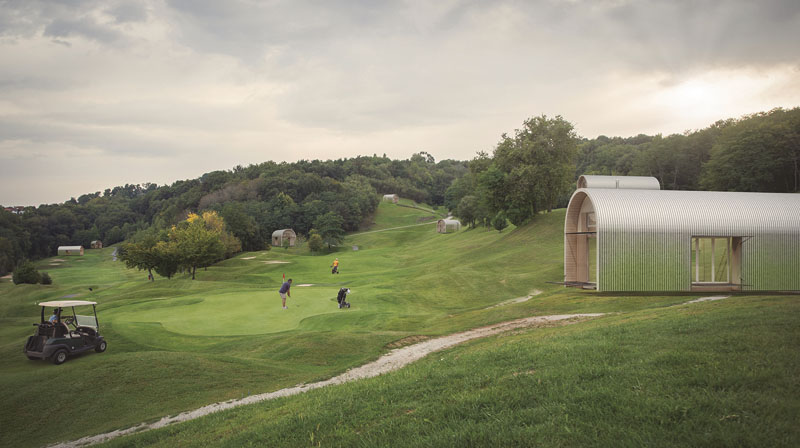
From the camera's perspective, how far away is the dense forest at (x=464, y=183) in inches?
2314

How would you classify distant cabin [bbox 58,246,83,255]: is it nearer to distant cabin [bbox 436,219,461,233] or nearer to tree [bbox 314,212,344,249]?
tree [bbox 314,212,344,249]

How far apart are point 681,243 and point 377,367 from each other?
782 inches

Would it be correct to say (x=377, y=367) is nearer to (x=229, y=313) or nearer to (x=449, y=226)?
(x=229, y=313)

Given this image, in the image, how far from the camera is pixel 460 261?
48688 mm

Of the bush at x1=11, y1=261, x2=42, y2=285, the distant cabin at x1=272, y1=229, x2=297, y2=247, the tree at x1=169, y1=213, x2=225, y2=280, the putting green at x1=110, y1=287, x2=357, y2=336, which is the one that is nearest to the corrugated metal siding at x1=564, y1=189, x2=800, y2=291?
the putting green at x1=110, y1=287, x2=357, y2=336

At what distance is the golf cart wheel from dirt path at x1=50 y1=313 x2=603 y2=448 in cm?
658

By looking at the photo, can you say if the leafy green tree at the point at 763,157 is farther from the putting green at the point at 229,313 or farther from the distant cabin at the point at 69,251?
the distant cabin at the point at 69,251

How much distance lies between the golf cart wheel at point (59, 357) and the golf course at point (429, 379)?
7.9 inches

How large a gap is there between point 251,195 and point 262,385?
121 m

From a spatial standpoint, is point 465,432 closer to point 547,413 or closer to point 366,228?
point 547,413

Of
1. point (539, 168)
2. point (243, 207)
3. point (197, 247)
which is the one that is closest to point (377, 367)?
point (197, 247)

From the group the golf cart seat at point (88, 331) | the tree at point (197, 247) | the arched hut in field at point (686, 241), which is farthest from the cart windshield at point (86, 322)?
the tree at point (197, 247)

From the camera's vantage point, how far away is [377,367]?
A: 48.8 ft

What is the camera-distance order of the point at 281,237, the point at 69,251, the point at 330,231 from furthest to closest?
the point at 69,251 < the point at 281,237 < the point at 330,231
